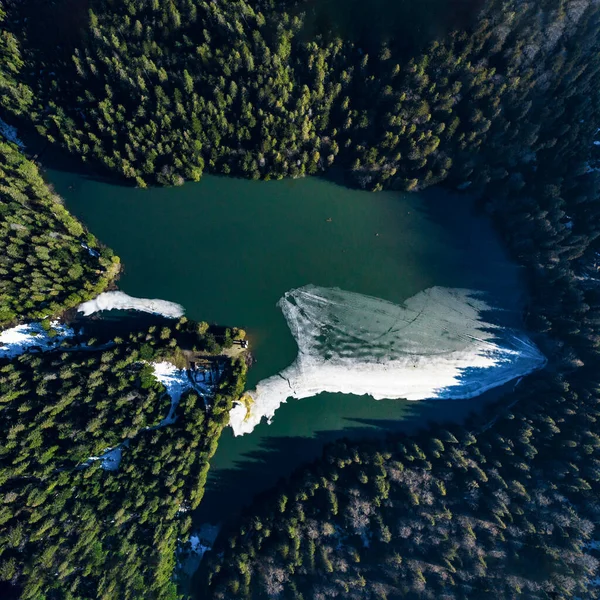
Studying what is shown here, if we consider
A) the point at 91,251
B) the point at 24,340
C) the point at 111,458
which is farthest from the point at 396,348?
the point at 24,340

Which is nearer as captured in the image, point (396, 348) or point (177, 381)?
point (177, 381)

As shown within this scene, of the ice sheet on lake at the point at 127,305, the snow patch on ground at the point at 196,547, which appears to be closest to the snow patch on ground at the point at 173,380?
the ice sheet on lake at the point at 127,305

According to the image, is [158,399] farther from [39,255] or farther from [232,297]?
[39,255]

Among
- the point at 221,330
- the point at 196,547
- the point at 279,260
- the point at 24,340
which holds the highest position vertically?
the point at 279,260

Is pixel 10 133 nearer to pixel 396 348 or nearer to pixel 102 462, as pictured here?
pixel 102 462

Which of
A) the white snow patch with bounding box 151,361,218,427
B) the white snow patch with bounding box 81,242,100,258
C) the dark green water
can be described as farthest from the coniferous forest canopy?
the dark green water
